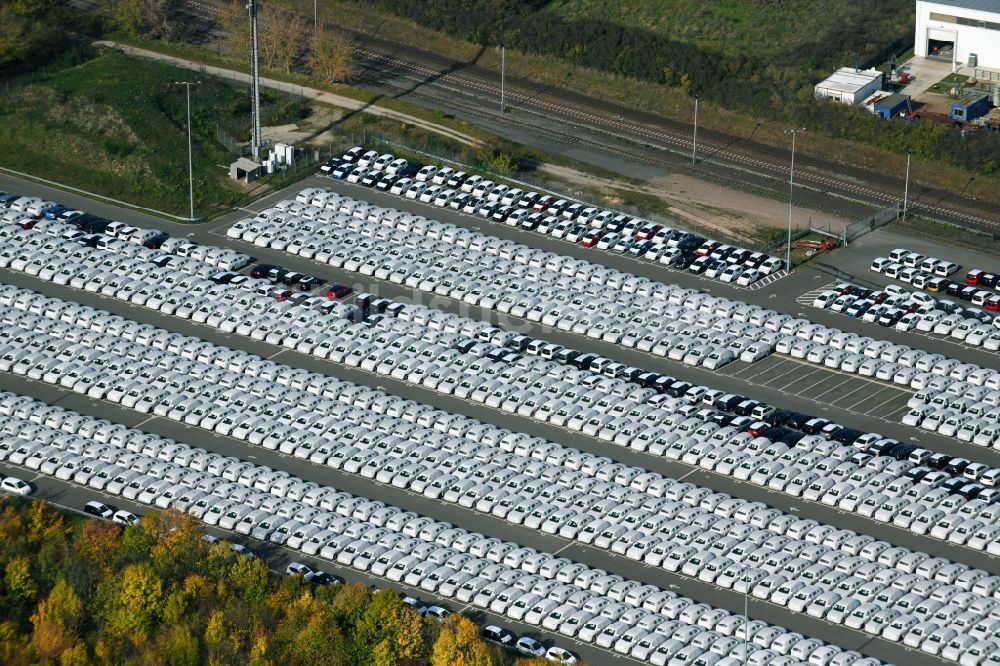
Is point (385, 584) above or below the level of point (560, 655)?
below

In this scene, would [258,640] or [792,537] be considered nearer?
[258,640]

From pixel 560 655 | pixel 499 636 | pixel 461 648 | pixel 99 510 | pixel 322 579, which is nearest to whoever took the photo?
pixel 461 648

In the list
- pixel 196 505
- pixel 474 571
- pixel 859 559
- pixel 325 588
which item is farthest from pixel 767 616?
pixel 196 505

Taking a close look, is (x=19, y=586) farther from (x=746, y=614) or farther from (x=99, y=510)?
(x=746, y=614)

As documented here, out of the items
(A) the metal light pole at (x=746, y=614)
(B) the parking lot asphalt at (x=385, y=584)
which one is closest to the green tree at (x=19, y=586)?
(B) the parking lot asphalt at (x=385, y=584)

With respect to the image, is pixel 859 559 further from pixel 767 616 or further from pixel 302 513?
pixel 302 513

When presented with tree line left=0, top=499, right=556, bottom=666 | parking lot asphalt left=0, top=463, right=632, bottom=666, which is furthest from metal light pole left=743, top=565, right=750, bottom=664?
tree line left=0, top=499, right=556, bottom=666

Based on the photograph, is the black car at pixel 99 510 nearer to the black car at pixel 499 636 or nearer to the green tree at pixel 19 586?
the green tree at pixel 19 586

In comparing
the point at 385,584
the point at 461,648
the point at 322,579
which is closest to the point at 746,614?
the point at 461,648
